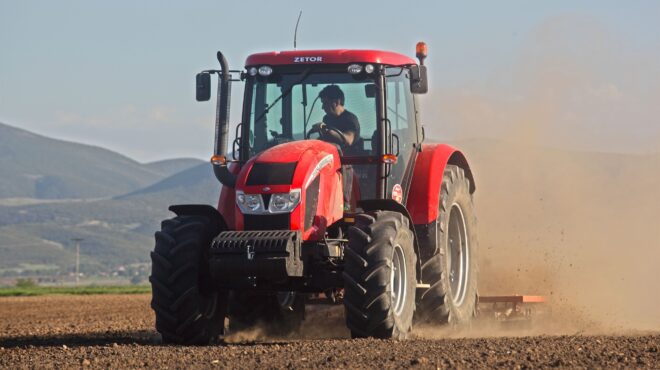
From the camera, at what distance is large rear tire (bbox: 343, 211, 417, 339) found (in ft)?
34.6

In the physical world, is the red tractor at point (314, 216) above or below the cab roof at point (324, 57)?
below

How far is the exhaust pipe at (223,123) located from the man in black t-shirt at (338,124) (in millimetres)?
979

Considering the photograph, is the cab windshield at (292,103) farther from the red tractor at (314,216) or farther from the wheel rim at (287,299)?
the wheel rim at (287,299)

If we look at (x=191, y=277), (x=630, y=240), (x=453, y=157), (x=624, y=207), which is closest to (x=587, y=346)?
(x=191, y=277)

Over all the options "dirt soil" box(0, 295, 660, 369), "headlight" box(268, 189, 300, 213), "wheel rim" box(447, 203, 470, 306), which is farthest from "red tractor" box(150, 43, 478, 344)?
"dirt soil" box(0, 295, 660, 369)

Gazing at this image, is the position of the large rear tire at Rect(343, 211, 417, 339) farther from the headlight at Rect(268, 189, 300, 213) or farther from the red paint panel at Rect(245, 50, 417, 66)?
the red paint panel at Rect(245, 50, 417, 66)

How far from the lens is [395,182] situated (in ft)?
39.9

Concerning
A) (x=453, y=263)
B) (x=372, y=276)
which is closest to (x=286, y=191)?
(x=372, y=276)

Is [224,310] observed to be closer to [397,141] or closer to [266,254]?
[266,254]

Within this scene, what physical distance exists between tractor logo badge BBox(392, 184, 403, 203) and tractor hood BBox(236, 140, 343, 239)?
0.98m

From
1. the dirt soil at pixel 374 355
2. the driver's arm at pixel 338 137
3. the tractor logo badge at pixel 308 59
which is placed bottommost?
the dirt soil at pixel 374 355

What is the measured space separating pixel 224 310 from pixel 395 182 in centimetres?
212

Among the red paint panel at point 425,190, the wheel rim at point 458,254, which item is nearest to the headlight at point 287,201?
the red paint panel at point 425,190

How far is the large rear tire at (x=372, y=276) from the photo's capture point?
10.5m
